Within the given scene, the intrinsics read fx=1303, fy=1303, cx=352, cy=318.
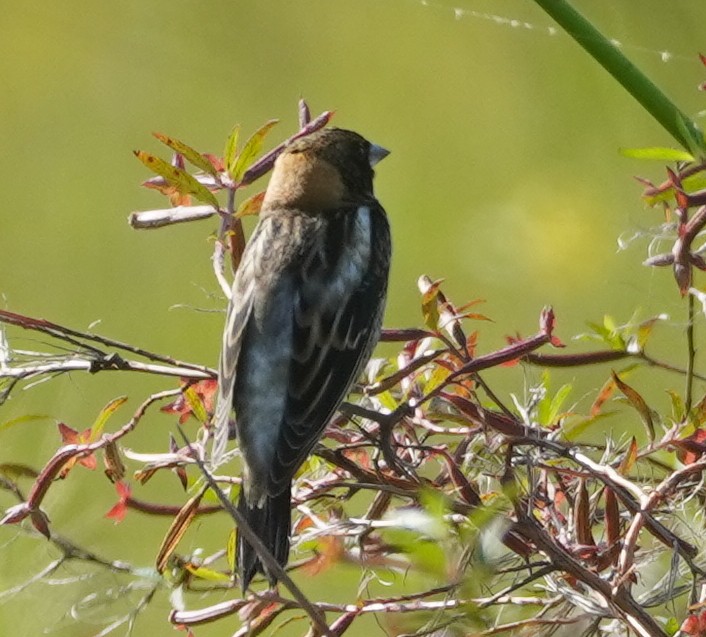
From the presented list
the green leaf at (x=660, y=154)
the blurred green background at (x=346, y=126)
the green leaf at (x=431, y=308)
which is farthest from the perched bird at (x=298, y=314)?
the blurred green background at (x=346, y=126)

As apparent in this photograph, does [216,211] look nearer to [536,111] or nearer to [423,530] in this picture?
[423,530]

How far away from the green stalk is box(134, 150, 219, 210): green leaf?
1.53 feet

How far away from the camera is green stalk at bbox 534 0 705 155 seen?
4.12 feet

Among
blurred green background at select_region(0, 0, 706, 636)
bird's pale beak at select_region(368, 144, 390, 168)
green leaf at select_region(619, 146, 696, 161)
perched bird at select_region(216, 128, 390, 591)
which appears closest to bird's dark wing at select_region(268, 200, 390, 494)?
perched bird at select_region(216, 128, 390, 591)

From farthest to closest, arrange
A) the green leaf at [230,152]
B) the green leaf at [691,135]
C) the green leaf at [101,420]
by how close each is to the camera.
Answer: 1. the green leaf at [230,152]
2. the green leaf at [101,420]
3. the green leaf at [691,135]

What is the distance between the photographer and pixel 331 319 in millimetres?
1963

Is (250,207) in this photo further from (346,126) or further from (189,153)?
(346,126)

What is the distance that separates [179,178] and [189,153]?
0.03 metres

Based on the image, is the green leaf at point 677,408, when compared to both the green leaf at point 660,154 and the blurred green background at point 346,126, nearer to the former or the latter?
the green leaf at point 660,154

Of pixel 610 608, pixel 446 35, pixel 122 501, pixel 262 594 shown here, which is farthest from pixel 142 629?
pixel 446 35

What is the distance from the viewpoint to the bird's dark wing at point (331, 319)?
172cm

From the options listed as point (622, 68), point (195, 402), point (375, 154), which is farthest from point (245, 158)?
point (375, 154)

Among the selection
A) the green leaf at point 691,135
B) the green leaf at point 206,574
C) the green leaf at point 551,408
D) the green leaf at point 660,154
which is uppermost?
the green leaf at point 691,135

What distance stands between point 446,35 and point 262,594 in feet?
12.0
